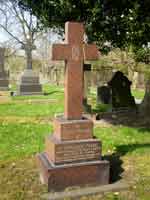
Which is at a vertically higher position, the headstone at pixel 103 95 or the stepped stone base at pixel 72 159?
the headstone at pixel 103 95

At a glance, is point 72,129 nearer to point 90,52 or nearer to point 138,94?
point 90,52

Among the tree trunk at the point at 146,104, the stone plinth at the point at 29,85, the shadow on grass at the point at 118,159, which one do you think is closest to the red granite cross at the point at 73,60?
the shadow on grass at the point at 118,159

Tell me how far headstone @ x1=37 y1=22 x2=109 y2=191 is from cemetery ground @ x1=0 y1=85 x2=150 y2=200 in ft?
1.09

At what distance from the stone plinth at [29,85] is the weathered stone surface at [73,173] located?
13847 mm

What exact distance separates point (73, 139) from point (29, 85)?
14.2 m

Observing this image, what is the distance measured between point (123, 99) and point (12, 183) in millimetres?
7535

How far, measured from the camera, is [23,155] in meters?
6.26

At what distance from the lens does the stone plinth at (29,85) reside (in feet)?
60.7

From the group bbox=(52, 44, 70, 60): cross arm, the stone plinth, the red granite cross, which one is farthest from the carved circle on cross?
the stone plinth

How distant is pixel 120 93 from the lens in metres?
11.8

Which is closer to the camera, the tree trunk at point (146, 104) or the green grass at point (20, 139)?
the green grass at point (20, 139)

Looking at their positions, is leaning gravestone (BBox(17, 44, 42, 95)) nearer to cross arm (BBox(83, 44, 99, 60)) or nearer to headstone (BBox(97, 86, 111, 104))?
headstone (BBox(97, 86, 111, 104))

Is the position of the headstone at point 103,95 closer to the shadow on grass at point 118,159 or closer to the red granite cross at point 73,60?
the shadow on grass at point 118,159

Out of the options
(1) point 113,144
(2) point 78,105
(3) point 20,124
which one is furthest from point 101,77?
(2) point 78,105
